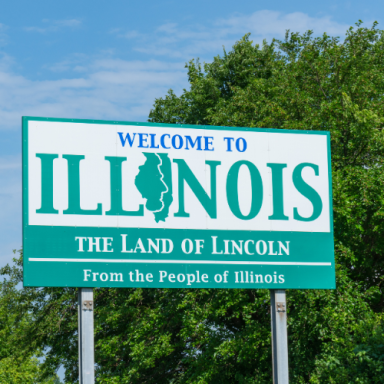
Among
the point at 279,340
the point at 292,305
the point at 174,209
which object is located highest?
the point at 174,209

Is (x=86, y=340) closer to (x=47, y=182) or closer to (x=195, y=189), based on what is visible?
(x=47, y=182)

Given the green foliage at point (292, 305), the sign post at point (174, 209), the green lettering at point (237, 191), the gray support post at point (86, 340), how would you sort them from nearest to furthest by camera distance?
the gray support post at point (86, 340) → the sign post at point (174, 209) → the green lettering at point (237, 191) → the green foliage at point (292, 305)

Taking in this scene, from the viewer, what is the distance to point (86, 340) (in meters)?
8.32

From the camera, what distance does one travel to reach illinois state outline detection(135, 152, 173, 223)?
9.26 meters

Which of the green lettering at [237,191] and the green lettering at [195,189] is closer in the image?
the green lettering at [195,189]

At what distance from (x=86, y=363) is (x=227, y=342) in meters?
7.73

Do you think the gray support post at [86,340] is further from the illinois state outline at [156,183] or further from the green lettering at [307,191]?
the green lettering at [307,191]

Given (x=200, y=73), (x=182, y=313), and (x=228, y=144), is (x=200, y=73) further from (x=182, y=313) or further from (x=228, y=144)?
(x=228, y=144)

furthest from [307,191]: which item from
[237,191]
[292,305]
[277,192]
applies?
[292,305]

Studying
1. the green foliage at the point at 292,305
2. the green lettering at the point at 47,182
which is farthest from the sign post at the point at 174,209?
the green foliage at the point at 292,305

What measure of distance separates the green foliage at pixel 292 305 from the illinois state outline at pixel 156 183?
5.39 metres

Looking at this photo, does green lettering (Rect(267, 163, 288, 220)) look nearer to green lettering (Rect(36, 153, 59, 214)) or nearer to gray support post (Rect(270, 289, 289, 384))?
gray support post (Rect(270, 289, 289, 384))

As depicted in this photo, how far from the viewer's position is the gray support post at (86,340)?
820 cm

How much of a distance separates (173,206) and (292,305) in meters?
7.38
